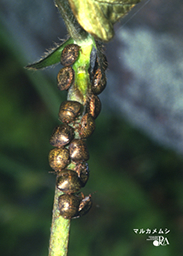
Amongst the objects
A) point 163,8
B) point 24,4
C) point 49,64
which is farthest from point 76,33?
point 24,4

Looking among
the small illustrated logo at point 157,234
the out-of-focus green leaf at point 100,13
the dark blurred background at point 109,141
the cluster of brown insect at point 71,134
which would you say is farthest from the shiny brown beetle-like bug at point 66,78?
the small illustrated logo at point 157,234

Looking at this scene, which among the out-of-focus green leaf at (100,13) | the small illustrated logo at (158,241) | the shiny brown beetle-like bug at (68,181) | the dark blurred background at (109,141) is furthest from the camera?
the small illustrated logo at (158,241)

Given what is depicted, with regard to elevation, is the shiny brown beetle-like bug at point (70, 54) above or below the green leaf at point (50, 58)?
below

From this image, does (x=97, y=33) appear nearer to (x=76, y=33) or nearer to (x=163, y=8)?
(x=76, y=33)

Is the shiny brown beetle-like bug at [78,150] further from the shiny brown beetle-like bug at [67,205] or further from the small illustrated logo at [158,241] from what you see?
the small illustrated logo at [158,241]

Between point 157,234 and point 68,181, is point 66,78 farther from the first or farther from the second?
point 157,234

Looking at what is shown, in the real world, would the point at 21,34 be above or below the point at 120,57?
above

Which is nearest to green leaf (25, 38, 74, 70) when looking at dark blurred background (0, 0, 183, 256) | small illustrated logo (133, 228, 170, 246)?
dark blurred background (0, 0, 183, 256)
